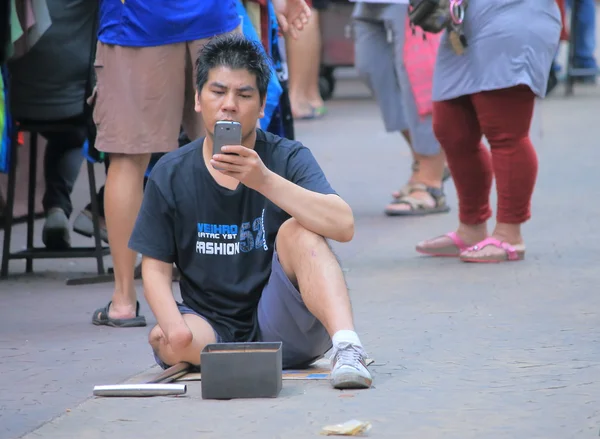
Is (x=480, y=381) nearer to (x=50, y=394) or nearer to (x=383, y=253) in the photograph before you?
(x=50, y=394)

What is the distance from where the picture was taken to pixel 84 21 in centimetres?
583

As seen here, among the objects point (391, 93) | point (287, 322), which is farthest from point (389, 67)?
point (287, 322)

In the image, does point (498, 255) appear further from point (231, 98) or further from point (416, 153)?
point (231, 98)

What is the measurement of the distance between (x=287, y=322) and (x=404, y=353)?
55 centimetres

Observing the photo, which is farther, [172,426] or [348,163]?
[348,163]

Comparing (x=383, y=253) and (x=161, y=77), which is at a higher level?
(x=161, y=77)

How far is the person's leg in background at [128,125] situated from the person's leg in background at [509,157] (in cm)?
157

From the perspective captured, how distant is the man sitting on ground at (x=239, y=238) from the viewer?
3689mm

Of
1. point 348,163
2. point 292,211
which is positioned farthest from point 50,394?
point 348,163

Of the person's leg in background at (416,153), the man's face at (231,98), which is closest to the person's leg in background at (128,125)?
the man's face at (231,98)

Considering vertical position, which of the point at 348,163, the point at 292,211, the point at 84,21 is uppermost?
the point at 84,21

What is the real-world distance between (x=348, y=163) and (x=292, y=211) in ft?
20.8

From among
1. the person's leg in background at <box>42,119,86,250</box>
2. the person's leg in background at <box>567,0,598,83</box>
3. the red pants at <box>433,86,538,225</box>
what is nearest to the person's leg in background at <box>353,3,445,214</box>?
the red pants at <box>433,86,538,225</box>

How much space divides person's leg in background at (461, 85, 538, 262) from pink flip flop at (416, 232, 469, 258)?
0.59ft
